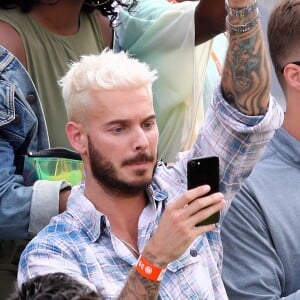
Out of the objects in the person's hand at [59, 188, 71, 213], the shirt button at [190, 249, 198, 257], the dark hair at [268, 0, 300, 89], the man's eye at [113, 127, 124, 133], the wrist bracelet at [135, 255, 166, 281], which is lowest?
the shirt button at [190, 249, 198, 257]

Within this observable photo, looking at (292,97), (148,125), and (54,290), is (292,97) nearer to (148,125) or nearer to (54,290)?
(148,125)

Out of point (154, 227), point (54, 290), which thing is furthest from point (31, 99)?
point (54, 290)

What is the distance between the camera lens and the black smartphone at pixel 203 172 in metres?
2.61

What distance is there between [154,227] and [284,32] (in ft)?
2.95

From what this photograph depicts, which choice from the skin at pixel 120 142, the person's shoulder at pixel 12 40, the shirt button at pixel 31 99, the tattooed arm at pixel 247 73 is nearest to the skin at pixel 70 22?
the person's shoulder at pixel 12 40

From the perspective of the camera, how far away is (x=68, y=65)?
3398mm

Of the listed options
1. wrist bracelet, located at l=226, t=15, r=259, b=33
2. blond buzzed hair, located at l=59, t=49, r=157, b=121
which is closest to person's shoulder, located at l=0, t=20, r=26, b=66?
blond buzzed hair, located at l=59, t=49, r=157, b=121

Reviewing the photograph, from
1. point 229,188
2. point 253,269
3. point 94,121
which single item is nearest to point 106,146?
point 94,121

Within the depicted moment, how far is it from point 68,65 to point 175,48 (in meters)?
0.44

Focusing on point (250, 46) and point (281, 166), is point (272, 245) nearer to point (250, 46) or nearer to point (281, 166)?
point (281, 166)

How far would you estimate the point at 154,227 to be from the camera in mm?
2826

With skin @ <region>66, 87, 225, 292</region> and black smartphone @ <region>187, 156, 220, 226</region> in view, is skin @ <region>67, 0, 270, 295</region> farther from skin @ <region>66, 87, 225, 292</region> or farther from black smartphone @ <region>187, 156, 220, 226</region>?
black smartphone @ <region>187, 156, 220, 226</region>

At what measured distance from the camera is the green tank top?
3314 millimetres

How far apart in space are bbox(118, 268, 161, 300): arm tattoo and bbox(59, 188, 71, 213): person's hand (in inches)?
25.4
